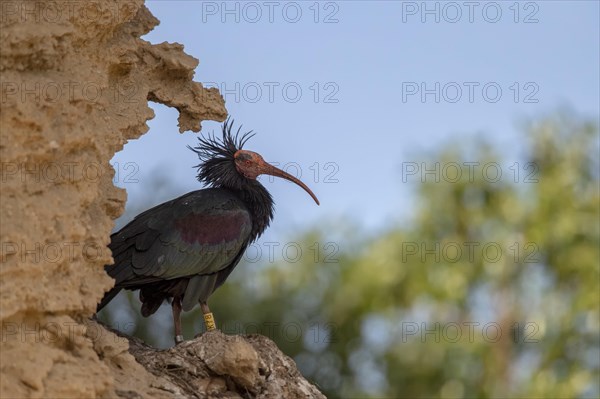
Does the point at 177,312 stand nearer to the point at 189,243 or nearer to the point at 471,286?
the point at 189,243

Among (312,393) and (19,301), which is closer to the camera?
(19,301)

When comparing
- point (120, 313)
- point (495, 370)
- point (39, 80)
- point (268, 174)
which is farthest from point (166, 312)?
point (39, 80)

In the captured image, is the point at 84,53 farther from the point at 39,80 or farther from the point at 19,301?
the point at 19,301

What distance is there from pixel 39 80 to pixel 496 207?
18.3 metres

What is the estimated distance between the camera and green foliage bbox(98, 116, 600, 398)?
20.6m

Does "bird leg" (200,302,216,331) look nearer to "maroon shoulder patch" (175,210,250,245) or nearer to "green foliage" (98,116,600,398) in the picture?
"maroon shoulder patch" (175,210,250,245)

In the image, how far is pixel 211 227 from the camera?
28.4 feet

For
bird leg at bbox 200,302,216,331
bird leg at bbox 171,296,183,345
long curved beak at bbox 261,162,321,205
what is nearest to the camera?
bird leg at bbox 200,302,216,331

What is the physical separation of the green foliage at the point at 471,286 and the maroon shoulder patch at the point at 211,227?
10296 mm

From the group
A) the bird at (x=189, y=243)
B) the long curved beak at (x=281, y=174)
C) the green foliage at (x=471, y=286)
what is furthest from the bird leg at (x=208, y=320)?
the green foliage at (x=471, y=286)

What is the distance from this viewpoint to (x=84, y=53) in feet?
22.7

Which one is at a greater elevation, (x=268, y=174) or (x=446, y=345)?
(x=268, y=174)

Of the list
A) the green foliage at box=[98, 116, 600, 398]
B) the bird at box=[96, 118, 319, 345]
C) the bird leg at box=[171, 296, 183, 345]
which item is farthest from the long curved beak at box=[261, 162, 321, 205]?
the green foliage at box=[98, 116, 600, 398]

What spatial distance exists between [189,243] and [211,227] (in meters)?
0.27
